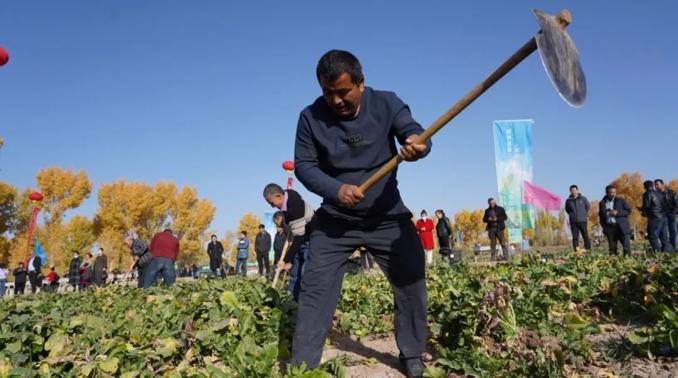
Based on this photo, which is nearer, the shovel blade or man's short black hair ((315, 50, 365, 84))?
the shovel blade

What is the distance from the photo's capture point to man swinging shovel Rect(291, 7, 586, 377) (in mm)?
2760

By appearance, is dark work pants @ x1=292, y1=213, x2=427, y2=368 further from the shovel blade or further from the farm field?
the shovel blade

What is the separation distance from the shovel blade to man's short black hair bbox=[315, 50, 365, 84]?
0.99 metres

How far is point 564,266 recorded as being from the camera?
4957mm

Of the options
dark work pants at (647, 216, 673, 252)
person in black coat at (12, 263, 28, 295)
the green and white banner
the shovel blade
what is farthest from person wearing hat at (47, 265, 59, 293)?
the shovel blade

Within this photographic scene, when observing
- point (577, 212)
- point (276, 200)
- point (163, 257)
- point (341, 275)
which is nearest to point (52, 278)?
point (163, 257)

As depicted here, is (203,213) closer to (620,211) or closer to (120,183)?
(120,183)

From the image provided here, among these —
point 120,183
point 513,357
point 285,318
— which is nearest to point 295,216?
point 285,318

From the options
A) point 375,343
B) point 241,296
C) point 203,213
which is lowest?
point 375,343

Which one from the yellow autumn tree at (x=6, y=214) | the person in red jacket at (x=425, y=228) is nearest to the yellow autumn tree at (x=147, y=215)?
the yellow autumn tree at (x=6, y=214)

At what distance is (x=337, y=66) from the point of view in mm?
2629

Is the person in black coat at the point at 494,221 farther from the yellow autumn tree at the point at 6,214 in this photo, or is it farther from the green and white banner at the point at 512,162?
the yellow autumn tree at the point at 6,214

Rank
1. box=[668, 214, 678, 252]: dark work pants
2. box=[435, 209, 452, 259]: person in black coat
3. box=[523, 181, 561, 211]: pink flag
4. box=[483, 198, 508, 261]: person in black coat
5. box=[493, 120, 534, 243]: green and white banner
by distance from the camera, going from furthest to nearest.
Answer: box=[523, 181, 561, 211]: pink flag
box=[493, 120, 534, 243]: green and white banner
box=[435, 209, 452, 259]: person in black coat
box=[483, 198, 508, 261]: person in black coat
box=[668, 214, 678, 252]: dark work pants

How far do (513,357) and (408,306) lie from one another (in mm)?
642
